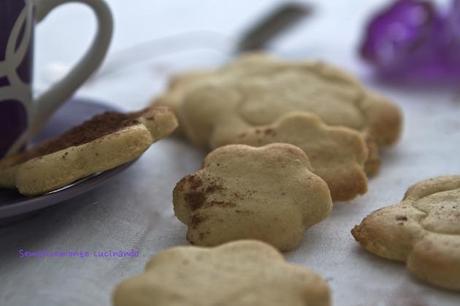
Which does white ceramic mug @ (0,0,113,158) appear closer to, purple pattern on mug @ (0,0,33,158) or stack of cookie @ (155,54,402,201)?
purple pattern on mug @ (0,0,33,158)

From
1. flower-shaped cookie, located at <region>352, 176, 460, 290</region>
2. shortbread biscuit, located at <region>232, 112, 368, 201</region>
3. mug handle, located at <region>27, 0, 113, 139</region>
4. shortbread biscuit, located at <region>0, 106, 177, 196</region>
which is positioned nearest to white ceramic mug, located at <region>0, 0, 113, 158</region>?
mug handle, located at <region>27, 0, 113, 139</region>

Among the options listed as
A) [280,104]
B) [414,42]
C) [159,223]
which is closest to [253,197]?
[159,223]

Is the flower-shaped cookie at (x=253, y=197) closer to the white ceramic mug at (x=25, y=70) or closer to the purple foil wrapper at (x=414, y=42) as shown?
the white ceramic mug at (x=25, y=70)

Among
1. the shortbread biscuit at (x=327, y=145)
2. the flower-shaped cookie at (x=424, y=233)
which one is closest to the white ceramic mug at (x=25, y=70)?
the shortbread biscuit at (x=327, y=145)

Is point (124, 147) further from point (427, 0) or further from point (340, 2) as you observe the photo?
point (340, 2)

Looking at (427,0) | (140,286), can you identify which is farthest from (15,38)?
(427,0)
